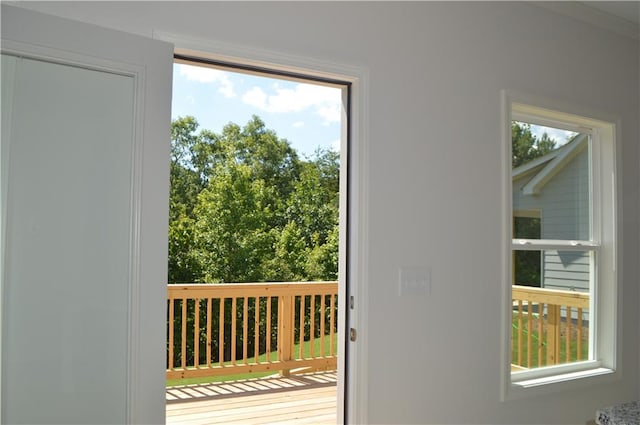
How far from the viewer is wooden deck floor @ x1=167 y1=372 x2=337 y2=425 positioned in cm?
346

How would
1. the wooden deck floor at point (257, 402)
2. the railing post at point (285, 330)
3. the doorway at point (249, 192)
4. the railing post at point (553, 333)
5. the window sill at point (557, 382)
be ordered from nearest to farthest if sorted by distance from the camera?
the window sill at point (557, 382) → the railing post at point (553, 333) → the wooden deck floor at point (257, 402) → the railing post at point (285, 330) → the doorway at point (249, 192)

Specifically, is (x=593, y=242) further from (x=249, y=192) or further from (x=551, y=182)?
(x=249, y=192)

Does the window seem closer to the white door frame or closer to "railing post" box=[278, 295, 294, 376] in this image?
the white door frame

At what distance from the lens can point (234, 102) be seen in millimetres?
6105

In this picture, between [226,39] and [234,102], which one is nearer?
[226,39]

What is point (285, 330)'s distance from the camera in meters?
4.52

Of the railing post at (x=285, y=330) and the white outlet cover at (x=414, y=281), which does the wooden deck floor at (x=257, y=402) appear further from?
the white outlet cover at (x=414, y=281)

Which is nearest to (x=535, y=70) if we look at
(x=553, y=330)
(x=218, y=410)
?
(x=553, y=330)

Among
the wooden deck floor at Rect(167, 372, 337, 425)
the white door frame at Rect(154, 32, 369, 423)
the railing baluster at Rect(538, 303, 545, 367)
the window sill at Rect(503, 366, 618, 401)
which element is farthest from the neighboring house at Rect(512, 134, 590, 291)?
the wooden deck floor at Rect(167, 372, 337, 425)

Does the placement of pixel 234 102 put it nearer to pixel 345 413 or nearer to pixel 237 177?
pixel 237 177

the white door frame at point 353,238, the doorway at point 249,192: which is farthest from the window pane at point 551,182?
the doorway at point 249,192

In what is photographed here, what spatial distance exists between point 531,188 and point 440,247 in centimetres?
87

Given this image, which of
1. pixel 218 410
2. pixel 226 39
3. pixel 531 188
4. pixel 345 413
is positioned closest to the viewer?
pixel 226 39

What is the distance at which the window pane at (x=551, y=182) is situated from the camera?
2.97 metres
